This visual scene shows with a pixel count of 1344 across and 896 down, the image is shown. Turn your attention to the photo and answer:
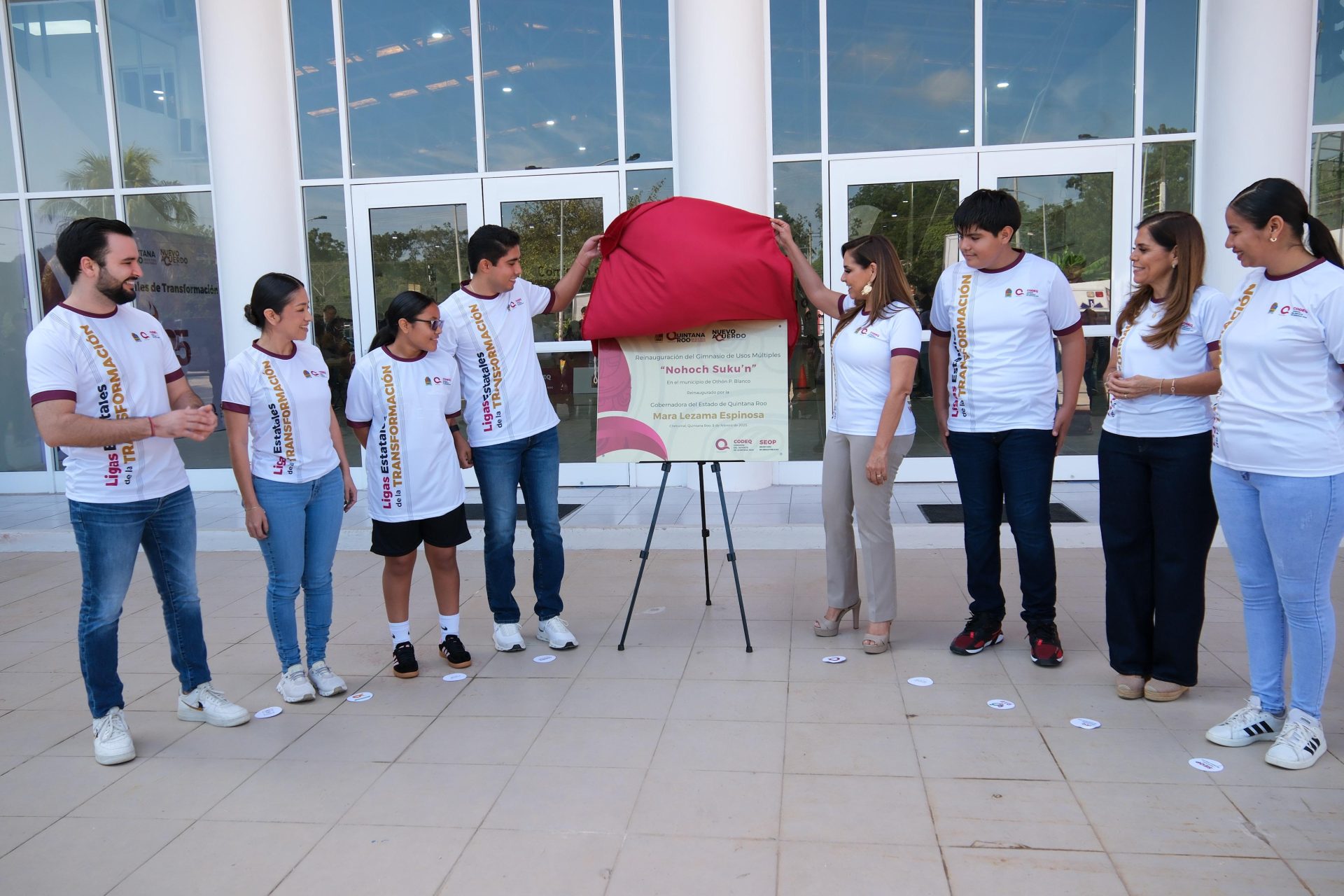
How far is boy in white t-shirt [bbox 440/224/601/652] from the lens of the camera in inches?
168

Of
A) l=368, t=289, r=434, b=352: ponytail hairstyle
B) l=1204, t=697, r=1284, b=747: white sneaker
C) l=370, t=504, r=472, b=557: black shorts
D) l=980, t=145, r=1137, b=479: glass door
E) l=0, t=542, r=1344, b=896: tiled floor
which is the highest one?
l=980, t=145, r=1137, b=479: glass door

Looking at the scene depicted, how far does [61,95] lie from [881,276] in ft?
28.7

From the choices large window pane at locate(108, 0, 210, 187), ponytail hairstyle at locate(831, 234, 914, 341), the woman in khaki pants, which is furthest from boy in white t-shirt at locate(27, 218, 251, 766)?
large window pane at locate(108, 0, 210, 187)

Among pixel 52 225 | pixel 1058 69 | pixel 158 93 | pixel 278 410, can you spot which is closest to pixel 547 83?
pixel 158 93

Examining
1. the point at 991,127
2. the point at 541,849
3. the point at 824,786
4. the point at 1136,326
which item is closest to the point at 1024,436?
the point at 1136,326

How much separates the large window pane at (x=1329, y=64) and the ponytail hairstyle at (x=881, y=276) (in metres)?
5.84

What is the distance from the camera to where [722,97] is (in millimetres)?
7523

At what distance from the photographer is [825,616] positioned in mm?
4625

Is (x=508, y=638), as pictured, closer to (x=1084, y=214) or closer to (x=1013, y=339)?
(x=1013, y=339)

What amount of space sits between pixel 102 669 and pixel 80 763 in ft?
1.13

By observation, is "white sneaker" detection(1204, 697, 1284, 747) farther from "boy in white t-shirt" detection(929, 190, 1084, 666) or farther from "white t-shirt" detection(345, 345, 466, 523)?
"white t-shirt" detection(345, 345, 466, 523)

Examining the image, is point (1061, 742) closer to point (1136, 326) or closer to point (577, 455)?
point (1136, 326)

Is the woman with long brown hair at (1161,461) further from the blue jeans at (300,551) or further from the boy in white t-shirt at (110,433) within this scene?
the boy in white t-shirt at (110,433)

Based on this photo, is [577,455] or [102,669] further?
[577,455]
